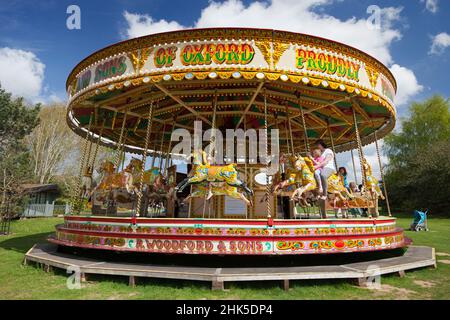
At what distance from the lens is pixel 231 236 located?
609 centimetres

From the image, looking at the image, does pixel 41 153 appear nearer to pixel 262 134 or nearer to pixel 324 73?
pixel 262 134

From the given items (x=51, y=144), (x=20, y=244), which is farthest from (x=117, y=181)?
(x=51, y=144)

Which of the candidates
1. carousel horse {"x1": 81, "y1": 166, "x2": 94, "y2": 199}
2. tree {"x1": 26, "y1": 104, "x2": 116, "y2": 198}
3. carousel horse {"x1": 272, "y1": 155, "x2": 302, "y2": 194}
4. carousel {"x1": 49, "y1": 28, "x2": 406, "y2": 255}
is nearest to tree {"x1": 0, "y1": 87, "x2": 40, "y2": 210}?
tree {"x1": 26, "y1": 104, "x2": 116, "y2": 198}

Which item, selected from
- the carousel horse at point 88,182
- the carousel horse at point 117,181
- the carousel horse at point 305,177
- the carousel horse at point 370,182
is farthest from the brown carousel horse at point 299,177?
the carousel horse at point 88,182

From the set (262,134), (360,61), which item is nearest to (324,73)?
(360,61)

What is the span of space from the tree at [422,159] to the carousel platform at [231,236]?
93.4 feet

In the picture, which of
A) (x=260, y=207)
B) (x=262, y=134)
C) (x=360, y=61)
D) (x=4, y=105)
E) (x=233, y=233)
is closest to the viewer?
(x=233, y=233)

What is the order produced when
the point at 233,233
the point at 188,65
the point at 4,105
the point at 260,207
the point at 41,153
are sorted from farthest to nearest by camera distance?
the point at 41,153 < the point at 4,105 < the point at 260,207 < the point at 188,65 < the point at 233,233

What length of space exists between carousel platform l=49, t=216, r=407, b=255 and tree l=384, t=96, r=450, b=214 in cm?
2846

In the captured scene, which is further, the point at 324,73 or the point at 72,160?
the point at 72,160

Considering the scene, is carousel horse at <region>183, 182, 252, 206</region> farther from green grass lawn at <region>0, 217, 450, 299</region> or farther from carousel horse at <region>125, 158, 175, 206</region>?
carousel horse at <region>125, 158, 175, 206</region>

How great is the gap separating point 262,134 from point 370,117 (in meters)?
4.10

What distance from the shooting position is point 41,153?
35688 mm

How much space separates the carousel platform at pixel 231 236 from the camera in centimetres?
611
